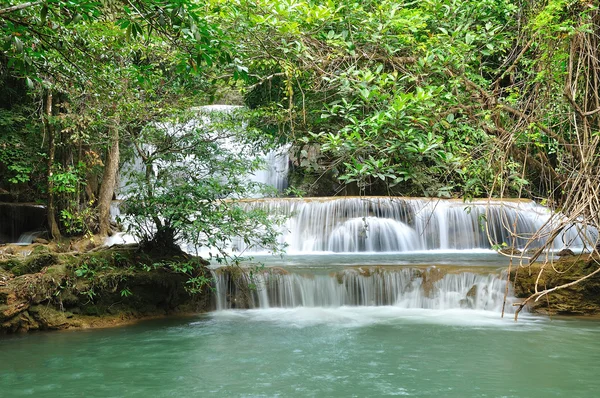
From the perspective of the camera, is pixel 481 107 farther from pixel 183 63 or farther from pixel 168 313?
pixel 168 313

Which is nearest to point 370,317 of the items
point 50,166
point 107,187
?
point 50,166

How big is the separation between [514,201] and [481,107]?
8516mm

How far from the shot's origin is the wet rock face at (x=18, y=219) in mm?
14461

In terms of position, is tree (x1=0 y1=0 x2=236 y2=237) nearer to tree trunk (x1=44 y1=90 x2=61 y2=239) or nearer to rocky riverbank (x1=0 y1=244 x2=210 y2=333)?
tree trunk (x1=44 y1=90 x2=61 y2=239)

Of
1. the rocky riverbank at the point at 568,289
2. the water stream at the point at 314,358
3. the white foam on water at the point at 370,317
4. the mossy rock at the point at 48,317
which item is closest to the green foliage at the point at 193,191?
the white foam on water at the point at 370,317

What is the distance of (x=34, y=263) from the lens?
7418 mm

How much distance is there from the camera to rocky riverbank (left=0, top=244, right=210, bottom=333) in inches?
281

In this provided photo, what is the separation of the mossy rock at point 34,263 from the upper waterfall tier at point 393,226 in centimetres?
603

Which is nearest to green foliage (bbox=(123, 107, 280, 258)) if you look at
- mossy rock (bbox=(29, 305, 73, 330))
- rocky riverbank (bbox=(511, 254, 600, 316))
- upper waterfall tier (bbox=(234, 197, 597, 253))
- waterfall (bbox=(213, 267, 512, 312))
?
waterfall (bbox=(213, 267, 512, 312))

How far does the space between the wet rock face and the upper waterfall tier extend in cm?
574

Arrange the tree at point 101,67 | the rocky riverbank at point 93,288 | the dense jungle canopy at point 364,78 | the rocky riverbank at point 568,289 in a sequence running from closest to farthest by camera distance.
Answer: the tree at point 101,67 < the dense jungle canopy at point 364,78 < the rocky riverbank at point 93,288 < the rocky riverbank at point 568,289

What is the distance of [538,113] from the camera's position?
5.96m

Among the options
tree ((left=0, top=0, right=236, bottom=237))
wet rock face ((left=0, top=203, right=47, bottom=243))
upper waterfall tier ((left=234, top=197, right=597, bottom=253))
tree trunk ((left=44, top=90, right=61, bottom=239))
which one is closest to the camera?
tree ((left=0, top=0, right=236, bottom=237))

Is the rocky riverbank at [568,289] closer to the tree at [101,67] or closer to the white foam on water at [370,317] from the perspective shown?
the white foam on water at [370,317]
